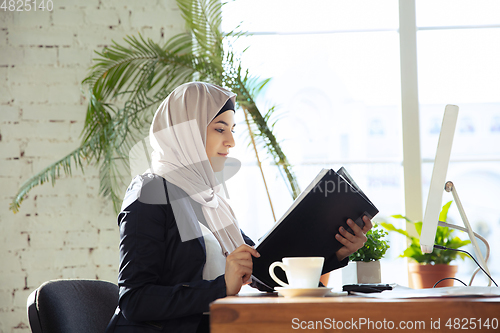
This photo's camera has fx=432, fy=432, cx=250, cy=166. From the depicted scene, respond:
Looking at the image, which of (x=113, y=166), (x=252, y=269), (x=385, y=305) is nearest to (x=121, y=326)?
(x=252, y=269)

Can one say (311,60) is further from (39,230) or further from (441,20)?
(39,230)

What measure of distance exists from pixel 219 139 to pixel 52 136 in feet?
4.31

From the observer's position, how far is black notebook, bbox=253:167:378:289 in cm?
82

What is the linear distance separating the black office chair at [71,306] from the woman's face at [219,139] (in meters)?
0.53

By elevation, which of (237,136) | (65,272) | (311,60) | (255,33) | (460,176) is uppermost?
(255,33)

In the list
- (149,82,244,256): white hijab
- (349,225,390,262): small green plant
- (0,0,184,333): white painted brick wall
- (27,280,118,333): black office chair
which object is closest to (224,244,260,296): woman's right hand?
(149,82,244,256): white hijab

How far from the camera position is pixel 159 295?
1022 millimetres

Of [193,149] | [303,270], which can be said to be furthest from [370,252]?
[303,270]

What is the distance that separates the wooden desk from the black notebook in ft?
0.90

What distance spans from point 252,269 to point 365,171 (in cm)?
159

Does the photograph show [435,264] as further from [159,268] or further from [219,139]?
[159,268]

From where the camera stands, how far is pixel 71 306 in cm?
116

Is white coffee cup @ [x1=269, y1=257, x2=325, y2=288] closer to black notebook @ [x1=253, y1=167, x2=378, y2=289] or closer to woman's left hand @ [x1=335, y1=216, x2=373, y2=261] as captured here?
black notebook @ [x1=253, y1=167, x2=378, y2=289]

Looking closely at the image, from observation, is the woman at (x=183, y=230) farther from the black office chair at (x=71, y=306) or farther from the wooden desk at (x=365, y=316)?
the wooden desk at (x=365, y=316)
